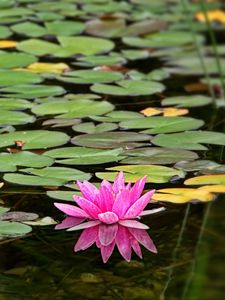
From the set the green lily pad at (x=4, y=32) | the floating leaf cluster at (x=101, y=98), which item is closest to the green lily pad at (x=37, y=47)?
the floating leaf cluster at (x=101, y=98)

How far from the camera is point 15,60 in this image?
8.15ft

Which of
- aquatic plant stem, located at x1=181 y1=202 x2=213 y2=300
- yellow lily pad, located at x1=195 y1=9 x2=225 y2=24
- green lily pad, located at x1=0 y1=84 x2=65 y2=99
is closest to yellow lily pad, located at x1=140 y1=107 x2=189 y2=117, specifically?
green lily pad, located at x1=0 y1=84 x2=65 y2=99

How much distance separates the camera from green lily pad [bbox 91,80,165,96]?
7.63ft

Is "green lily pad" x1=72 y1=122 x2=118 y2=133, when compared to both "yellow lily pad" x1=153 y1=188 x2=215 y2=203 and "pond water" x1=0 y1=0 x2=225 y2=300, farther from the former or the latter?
"yellow lily pad" x1=153 y1=188 x2=215 y2=203

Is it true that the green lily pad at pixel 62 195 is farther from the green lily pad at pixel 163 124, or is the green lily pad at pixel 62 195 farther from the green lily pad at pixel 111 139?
the green lily pad at pixel 163 124

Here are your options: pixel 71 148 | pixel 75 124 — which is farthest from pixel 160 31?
pixel 71 148

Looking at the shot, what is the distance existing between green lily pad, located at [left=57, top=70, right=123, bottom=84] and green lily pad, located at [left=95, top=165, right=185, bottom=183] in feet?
2.10

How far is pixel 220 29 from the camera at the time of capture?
3.35 m

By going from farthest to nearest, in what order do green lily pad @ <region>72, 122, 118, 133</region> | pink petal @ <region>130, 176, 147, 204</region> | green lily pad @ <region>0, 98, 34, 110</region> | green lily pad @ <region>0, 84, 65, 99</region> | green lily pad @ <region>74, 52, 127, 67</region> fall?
green lily pad @ <region>74, 52, 127, 67</region> < green lily pad @ <region>0, 84, 65, 99</region> < green lily pad @ <region>0, 98, 34, 110</region> < green lily pad @ <region>72, 122, 118, 133</region> < pink petal @ <region>130, 176, 147, 204</region>

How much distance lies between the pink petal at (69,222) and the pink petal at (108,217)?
0.04 metres

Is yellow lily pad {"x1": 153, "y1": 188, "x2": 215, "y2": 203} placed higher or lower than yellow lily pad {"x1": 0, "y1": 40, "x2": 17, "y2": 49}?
lower

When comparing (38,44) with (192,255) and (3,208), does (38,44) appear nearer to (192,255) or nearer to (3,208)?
(3,208)

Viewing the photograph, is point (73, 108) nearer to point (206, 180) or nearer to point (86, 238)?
point (206, 180)

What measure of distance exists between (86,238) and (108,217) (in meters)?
0.05
